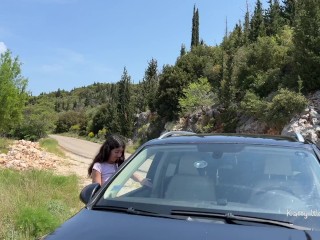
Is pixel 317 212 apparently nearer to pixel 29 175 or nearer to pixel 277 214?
pixel 277 214

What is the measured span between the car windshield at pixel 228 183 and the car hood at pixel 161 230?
0.22 m

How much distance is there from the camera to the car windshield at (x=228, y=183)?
3078 mm

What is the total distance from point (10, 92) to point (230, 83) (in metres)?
18.4

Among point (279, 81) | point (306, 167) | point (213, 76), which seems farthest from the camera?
point (213, 76)

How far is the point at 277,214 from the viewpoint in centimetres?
294

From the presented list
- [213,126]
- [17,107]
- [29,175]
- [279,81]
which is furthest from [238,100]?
[29,175]

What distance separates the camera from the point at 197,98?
4566 cm

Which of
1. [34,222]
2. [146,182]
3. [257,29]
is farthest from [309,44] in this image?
[146,182]

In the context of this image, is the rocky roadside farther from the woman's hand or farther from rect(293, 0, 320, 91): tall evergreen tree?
the woman's hand

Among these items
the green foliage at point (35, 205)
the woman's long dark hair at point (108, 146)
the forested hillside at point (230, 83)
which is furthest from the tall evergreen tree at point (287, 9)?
the woman's long dark hair at point (108, 146)

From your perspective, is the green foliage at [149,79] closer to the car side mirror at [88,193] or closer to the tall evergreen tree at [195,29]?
the tall evergreen tree at [195,29]

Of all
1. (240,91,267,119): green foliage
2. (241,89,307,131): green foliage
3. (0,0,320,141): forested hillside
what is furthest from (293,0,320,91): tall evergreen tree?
(240,91,267,119): green foliage

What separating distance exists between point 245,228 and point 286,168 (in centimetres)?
102

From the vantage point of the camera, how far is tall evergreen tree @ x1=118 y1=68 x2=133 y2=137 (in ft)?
209
